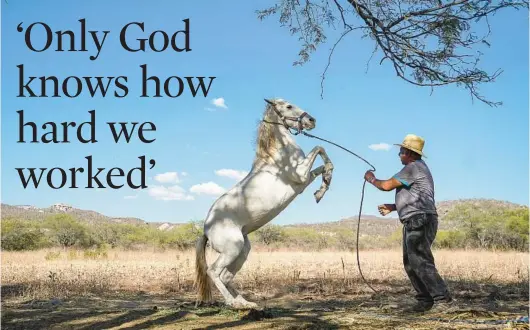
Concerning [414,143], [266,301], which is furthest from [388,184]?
[266,301]

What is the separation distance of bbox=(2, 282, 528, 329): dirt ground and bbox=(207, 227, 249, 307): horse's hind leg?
0.24m

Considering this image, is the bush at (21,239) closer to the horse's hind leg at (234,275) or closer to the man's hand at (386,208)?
the horse's hind leg at (234,275)

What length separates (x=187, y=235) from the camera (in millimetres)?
36438

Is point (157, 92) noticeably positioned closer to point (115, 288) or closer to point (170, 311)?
point (115, 288)

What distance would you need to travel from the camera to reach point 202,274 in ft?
23.4

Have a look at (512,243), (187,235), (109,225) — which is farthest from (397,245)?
(109,225)

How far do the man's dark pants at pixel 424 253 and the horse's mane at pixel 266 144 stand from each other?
1.91m

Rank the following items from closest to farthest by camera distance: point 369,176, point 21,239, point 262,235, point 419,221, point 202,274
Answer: point 419,221 → point 369,176 → point 202,274 → point 21,239 → point 262,235

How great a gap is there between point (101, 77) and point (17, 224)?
92.2ft

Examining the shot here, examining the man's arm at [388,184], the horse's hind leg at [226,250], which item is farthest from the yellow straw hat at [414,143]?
the horse's hind leg at [226,250]

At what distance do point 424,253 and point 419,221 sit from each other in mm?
396

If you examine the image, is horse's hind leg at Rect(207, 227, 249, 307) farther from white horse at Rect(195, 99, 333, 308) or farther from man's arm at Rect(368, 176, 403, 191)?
man's arm at Rect(368, 176, 403, 191)

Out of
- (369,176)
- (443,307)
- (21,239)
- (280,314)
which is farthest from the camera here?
(21,239)

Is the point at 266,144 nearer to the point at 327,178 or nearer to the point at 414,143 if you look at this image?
the point at 327,178
